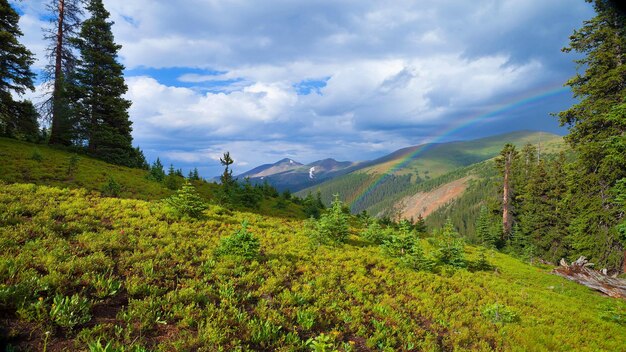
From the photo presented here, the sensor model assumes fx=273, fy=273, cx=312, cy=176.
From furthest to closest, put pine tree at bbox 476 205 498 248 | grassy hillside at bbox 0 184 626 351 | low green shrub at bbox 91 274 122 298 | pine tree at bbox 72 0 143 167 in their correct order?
pine tree at bbox 476 205 498 248
pine tree at bbox 72 0 143 167
low green shrub at bbox 91 274 122 298
grassy hillside at bbox 0 184 626 351

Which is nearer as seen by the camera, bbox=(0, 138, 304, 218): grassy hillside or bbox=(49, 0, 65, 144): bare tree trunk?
bbox=(0, 138, 304, 218): grassy hillside

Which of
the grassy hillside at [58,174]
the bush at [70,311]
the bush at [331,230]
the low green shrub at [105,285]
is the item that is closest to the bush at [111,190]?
the grassy hillside at [58,174]

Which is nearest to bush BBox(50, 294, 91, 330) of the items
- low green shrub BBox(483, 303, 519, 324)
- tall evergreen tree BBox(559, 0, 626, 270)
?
low green shrub BBox(483, 303, 519, 324)

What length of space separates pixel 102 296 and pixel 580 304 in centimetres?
1904

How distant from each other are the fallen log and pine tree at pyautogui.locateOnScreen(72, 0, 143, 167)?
3913 cm

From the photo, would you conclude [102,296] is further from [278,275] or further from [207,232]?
[207,232]

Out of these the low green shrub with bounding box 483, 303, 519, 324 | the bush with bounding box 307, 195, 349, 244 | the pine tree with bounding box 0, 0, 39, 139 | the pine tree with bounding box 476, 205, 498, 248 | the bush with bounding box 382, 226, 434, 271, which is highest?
the pine tree with bounding box 0, 0, 39, 139

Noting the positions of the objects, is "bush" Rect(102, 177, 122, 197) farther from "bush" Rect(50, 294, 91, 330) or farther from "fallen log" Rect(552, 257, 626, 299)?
"fallen log" Rect(552, 257, 626, 299)

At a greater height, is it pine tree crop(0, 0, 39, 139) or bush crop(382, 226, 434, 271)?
pine tree crop(0, 0, 39, 139)

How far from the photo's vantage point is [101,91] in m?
27.3

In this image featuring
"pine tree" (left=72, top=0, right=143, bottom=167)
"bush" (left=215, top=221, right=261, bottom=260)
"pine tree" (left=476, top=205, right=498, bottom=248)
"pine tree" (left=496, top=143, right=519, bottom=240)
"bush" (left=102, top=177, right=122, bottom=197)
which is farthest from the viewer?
"pine tree" (left=496, top=143, right=519, bottom=240)

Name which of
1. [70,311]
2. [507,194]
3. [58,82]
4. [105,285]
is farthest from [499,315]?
[507,194]

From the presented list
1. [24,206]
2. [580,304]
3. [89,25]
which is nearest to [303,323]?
[24,206]

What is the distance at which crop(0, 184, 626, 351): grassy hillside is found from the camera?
5133 millimetres
